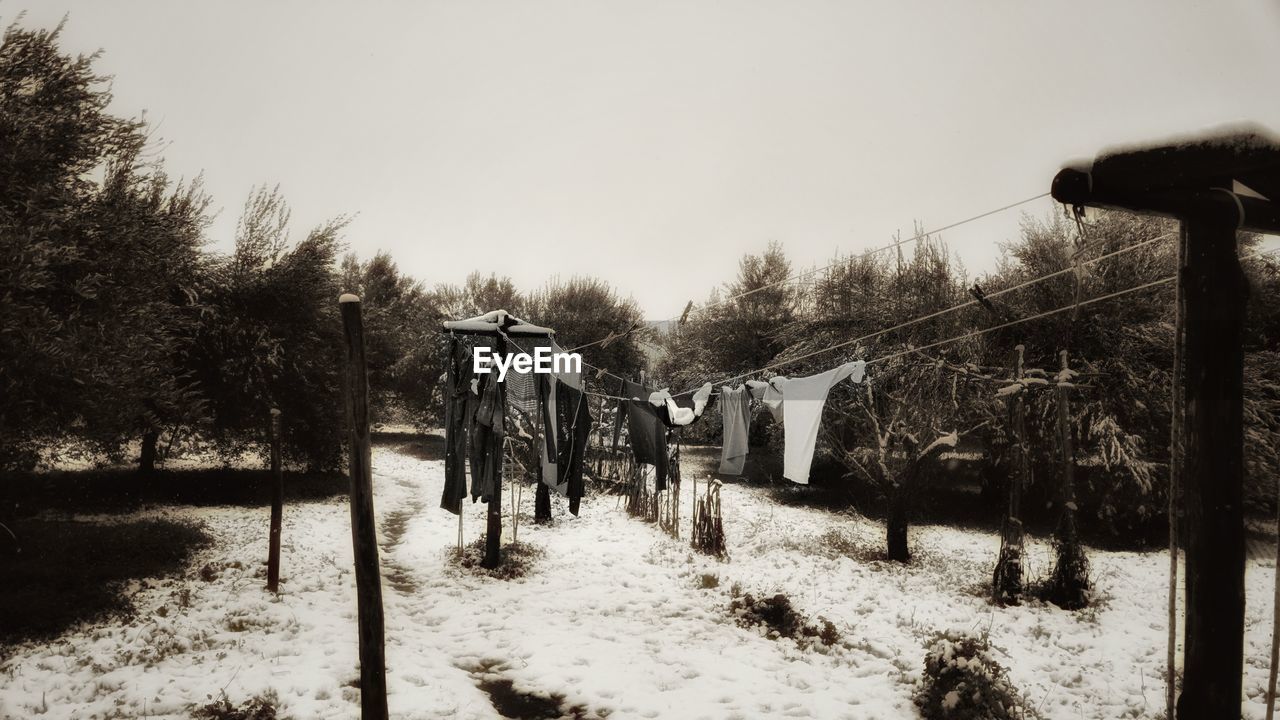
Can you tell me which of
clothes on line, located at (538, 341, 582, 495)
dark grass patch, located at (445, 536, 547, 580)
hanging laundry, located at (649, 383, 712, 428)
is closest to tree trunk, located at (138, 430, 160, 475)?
dark grass patch, located at (445, 536, 547, 580)

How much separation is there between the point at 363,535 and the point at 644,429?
7.25 metres

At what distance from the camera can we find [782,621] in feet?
27.5

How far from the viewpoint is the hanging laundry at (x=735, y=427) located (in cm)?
1132

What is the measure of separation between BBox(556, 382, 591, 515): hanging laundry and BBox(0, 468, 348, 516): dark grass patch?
330 inches

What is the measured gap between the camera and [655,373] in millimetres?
30266

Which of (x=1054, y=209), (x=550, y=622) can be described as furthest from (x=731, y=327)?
(x=550, y=622)

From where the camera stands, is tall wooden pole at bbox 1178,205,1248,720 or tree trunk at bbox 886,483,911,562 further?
tree trunk at bbox 886,483,911,562

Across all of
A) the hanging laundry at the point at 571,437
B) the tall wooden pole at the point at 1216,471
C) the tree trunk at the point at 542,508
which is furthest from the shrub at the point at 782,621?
the tree trunk at the point at 542,508

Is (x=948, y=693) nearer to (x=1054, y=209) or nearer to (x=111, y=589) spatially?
(x=111, y=589)

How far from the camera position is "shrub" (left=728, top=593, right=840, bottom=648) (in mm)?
7793

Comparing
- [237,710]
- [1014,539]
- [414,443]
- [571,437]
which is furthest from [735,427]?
[414,443]

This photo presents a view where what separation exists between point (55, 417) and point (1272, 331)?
2286 cm

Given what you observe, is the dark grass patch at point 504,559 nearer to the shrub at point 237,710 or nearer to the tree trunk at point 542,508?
the tree trunk at point 542,508

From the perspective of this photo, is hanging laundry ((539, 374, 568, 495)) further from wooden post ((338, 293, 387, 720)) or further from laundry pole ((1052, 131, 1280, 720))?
laundry pole ((1052, 131, 1280, 720))
